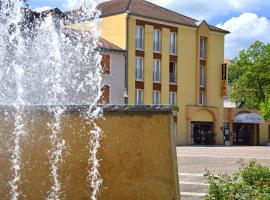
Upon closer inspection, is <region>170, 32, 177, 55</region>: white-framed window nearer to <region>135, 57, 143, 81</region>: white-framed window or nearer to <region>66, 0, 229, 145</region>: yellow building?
<region>66, 0, 229, 145</region>: yellow building

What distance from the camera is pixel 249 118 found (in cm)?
5788

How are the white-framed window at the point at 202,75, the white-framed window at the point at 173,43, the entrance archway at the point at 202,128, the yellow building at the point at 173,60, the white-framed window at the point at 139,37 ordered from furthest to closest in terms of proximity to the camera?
the white-framed window at the point at 202,75
the entrance archway at the point at 202,128
the white-framed window at the point at 173,43
the white-framed window at the point at 139,37
the yellow building at the point at 173,60

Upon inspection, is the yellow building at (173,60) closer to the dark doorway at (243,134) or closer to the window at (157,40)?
the window at (157,40)

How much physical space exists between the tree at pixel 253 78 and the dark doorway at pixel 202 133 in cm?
1751

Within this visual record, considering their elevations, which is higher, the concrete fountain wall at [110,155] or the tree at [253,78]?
the tree at [253,78]

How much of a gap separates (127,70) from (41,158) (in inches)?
1576

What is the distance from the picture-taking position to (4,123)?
256 inches

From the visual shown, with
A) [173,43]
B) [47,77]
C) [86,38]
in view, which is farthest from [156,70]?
[47,77]

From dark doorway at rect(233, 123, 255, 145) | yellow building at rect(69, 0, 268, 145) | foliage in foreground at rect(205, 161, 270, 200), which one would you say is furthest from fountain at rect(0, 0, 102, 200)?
dark doorway at rect(233, 123, 255, 145)

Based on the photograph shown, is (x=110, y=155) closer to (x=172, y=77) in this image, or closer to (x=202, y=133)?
(x=172, y=77)

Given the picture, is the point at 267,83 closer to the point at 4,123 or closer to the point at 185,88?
the point at 185,88

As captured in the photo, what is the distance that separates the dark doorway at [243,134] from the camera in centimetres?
5860

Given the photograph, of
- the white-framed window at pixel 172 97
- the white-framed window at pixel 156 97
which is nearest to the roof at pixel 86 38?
the white-framed window at pixel 156 97

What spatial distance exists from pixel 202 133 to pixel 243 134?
7968mm
